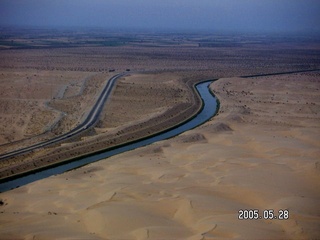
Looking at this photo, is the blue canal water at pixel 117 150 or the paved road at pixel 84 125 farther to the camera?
the paved road at pixel 84 125

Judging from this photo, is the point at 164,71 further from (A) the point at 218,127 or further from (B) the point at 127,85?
(A) the point at 218,127

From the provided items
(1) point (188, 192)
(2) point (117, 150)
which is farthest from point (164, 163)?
(2) point (117, 150)

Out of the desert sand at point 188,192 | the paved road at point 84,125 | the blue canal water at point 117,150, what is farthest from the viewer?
the paved road at point 84,125

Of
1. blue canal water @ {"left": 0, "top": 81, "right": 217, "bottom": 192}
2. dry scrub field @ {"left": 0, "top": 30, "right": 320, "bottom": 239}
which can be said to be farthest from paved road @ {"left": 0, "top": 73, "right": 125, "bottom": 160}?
blue canal water @ {"left": 0, "top": 81, "right": 217, "bottom": 192}

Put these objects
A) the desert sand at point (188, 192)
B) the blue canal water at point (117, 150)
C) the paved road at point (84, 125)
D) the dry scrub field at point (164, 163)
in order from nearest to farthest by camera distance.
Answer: the desert sand at point (188, 192) → the dry scrub field at point (164, 163) → the blue canal water at point (117, 150) → the paved road at point (84, 125)

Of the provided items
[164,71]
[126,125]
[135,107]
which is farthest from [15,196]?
[164,71]

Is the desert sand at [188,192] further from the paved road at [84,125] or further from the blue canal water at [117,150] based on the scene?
the paved road at [84,125]

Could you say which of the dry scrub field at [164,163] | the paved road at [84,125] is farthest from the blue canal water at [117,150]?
the paved road at [84,125]

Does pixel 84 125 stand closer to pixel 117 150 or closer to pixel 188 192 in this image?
pixel 117 150
